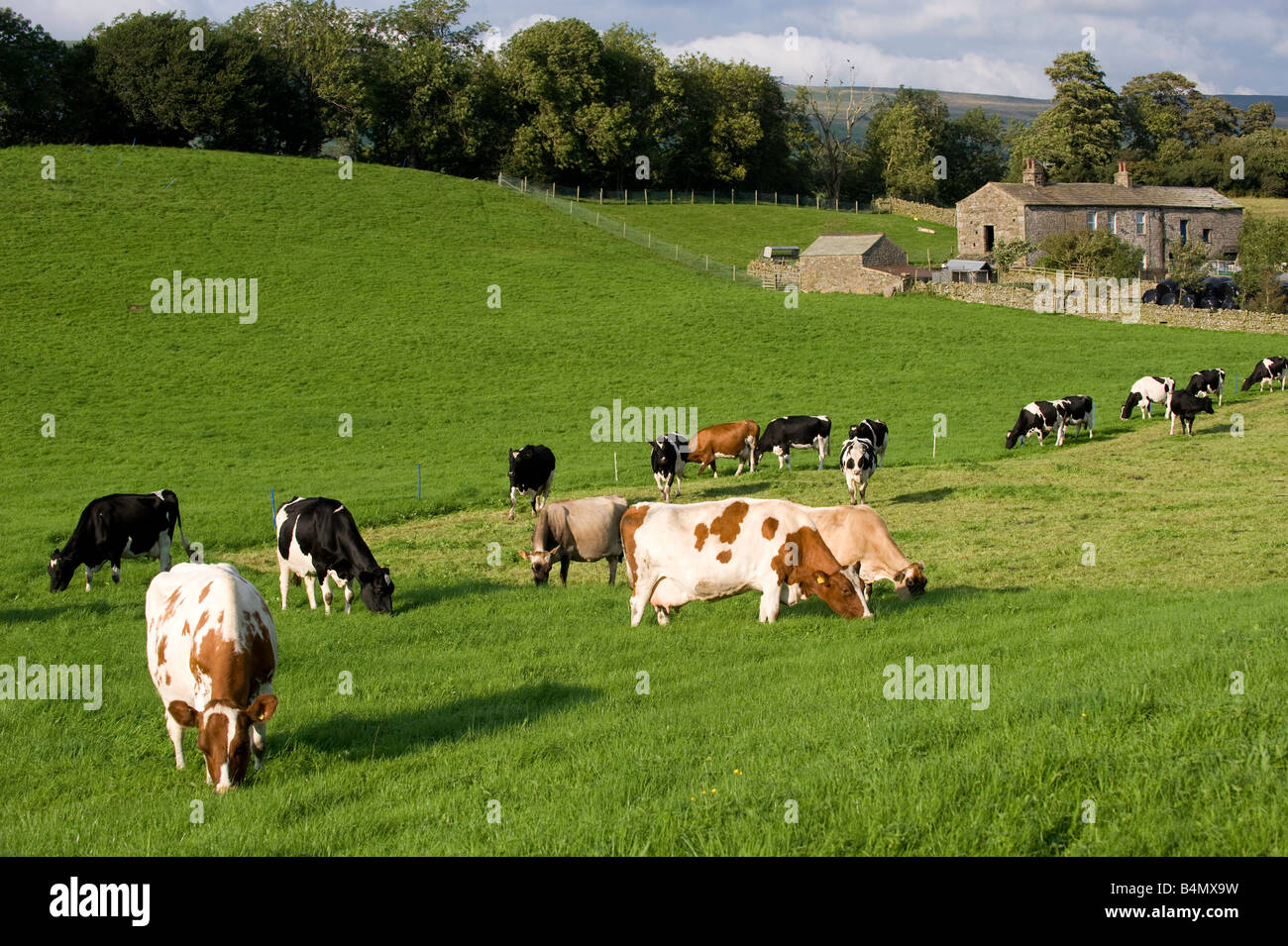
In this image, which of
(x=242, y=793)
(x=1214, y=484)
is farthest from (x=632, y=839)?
Answer: (x=1214, y=484)

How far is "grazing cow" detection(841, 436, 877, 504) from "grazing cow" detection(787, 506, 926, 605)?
32.0 feet

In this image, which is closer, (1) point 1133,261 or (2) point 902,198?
(1) point 1133,261

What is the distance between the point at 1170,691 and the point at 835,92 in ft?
387

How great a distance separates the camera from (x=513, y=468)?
88.9 feet

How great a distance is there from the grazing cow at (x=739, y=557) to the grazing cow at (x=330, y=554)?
4.59 m

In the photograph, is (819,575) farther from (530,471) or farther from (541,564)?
(530,471)

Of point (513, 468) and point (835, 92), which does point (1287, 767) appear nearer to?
point (513, 468)

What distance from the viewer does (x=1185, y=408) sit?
1457 inches

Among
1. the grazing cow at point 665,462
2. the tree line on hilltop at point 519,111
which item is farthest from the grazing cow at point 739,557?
the tree line on hilltop at point 519,111

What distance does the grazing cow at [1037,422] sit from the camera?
36625 mm

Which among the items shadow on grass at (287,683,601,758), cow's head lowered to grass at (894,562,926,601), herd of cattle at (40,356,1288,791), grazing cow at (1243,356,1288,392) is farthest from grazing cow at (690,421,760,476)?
grazing cow at (1243,356,1288,392)

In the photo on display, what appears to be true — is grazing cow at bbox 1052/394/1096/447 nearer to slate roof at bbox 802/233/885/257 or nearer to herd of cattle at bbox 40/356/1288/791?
herd of cattle at bbox 40/356/1288/791

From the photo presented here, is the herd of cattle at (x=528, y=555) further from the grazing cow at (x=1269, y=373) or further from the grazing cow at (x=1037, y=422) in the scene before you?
the grazing cow at (x=1269, y=373)

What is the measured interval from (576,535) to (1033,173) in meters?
81.2
